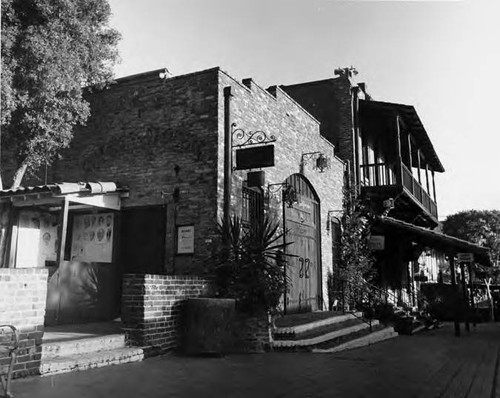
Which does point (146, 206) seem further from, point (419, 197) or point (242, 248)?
point (419, 197)

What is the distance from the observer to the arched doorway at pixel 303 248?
11.7 meters

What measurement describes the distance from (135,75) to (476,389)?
29.1 ft

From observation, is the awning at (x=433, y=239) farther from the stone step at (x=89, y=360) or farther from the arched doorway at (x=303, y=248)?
the stone step at (x=89, y=360)

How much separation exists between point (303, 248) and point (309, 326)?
346 cm

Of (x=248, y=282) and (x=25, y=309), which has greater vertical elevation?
(x=248, y=282)

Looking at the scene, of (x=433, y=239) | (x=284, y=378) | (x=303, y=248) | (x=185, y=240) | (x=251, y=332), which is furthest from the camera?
(x=433, y=239)

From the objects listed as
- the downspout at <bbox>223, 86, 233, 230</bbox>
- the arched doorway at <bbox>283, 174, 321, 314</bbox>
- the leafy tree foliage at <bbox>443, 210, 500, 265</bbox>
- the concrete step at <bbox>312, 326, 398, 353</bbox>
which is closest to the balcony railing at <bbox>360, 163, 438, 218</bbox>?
the arched doorway at <bbox>283, 174, 321, 314</bbox>

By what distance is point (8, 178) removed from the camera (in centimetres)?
1114

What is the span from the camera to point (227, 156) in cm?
923

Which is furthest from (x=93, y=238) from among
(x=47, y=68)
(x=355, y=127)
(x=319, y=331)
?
(x=355, y=127)

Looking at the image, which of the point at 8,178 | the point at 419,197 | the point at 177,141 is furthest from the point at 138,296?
the point at 419,197

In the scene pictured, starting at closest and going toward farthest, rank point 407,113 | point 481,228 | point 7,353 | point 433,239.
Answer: point 7,353, point 433,239, point 407,113, point 481,228

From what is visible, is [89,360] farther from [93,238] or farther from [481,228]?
[481,228]

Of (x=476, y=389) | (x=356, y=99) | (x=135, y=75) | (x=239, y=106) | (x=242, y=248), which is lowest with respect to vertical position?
(x=476, y=389)
